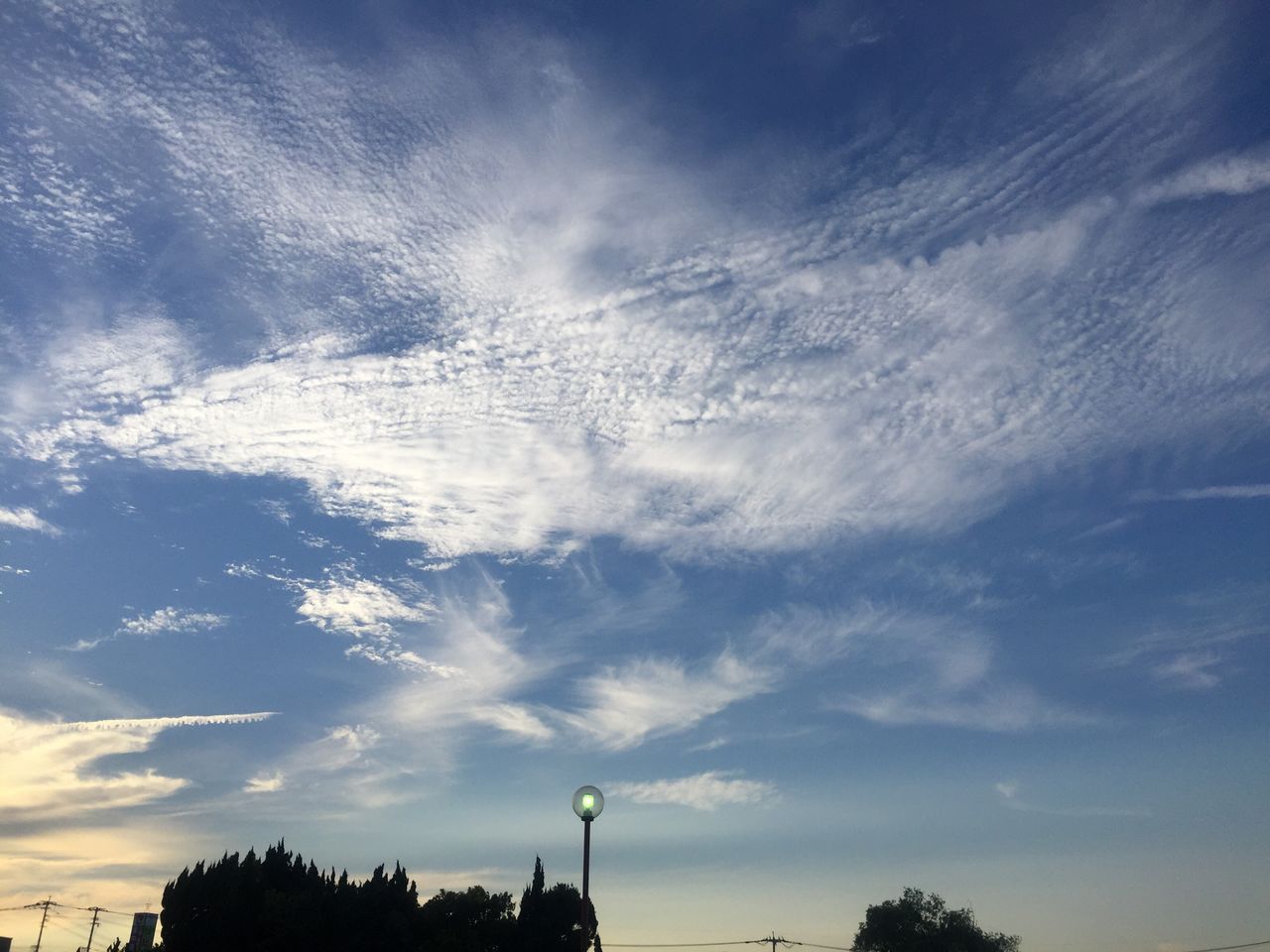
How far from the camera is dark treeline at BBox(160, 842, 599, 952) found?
76.9 meters

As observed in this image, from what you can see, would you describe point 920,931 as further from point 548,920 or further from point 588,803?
point 588,803

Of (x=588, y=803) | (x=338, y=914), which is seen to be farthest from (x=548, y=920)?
(x=588, y=803)

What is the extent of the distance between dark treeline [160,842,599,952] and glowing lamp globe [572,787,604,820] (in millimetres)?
70287

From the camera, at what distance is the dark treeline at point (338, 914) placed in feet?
252

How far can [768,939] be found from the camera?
4796 inches

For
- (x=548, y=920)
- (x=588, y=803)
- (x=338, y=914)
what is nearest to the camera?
(x=588, y=803)

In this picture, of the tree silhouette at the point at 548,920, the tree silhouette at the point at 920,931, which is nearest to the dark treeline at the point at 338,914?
the tree silhouette at the point at 548,920

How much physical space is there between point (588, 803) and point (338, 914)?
7319 centimetres

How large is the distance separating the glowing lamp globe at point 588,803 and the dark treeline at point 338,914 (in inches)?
2767

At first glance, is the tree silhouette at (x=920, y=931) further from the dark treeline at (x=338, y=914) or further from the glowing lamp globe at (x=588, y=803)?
the glowing lamp globe at (x=588, y=803)

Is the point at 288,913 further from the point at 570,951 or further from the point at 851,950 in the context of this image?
the point at 851,950

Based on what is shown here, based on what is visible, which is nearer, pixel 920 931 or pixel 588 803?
pixel 588 803

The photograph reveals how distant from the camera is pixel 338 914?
265 ft

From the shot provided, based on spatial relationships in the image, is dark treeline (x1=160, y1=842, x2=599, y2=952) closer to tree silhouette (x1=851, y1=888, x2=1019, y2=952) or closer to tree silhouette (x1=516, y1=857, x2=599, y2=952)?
tree silhouette (x1=516, y1=857, x2=599, y2=952)
